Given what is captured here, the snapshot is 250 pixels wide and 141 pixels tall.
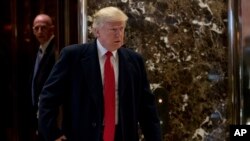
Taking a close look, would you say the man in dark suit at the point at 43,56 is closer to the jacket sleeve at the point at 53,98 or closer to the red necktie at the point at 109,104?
the jacket sleeve at the point at 53,98

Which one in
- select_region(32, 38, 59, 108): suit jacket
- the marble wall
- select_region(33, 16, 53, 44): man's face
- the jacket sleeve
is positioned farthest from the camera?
select_region(33, 16, 53, 44): man's face

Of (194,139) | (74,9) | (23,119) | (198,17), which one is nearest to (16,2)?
(74,9)

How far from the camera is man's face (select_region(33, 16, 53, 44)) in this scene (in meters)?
4.35

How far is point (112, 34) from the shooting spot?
2.84 meters

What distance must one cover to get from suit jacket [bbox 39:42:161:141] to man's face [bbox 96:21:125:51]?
103 mm

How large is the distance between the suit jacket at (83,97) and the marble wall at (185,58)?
3.22 ft

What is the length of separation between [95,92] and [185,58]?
1.32 meters

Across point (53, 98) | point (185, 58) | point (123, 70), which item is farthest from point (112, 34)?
point (185, 58)

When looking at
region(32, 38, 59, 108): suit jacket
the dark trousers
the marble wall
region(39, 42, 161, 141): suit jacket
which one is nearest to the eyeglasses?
region(32, 38, 59, 108): suit jacket

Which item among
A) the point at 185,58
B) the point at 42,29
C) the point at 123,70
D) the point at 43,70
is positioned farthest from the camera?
the point at 42,29

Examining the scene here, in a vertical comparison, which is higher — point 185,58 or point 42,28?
point 42,28

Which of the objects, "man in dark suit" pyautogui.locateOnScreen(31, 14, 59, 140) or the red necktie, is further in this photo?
"man in dark suit" pyautogui.locateOnScreen(31, 14, 59, 140)

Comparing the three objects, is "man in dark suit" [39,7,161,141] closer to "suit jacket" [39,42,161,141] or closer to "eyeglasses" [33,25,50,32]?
"suit jacket" [39,42,161,141]

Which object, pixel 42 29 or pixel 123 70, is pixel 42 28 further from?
pixel 123 70
